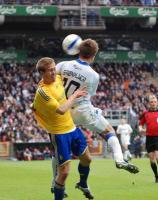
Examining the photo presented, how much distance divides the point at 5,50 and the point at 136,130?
37.9 feet

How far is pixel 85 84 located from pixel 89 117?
61cm

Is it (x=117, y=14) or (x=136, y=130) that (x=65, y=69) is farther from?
(x=117, y=14)

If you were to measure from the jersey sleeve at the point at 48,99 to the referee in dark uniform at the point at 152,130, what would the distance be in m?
7.53

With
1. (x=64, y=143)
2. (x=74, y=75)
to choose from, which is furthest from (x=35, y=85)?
(x=64, y=143)

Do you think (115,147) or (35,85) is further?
(35,85)

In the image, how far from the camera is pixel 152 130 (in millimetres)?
18000

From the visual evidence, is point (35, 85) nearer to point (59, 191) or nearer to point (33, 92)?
point (33, 92)

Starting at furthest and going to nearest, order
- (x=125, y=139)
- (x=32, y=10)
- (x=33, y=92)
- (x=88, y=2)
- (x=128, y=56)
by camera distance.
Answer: (x=128, y=56) → (x=88, y=2) → (x=32, y=10) → (x=33, y=92) → (x=125, y=139)

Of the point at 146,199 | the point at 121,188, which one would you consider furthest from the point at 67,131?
the point at 121,188

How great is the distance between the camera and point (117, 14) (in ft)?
146

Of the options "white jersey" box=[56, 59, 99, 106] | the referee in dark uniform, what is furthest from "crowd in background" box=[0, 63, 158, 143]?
"white jersey" box=[56, 59, 99, 106]

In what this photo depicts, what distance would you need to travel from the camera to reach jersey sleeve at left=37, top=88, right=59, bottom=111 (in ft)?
33.4

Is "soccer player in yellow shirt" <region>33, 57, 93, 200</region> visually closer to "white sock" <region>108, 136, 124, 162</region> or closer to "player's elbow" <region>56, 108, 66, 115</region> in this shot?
"player's elbow" <region>56, 108, 66, 115</region>

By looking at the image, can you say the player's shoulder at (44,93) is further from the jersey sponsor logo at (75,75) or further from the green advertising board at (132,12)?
the green advertising board at (132,12)
